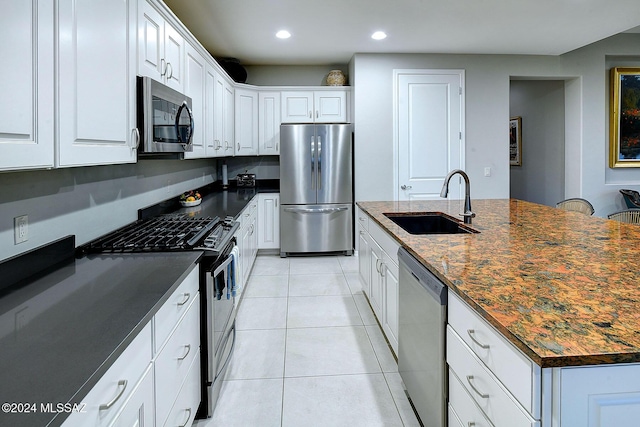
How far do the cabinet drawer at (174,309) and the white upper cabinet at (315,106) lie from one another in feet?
13.3

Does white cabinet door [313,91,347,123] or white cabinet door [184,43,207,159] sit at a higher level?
white cabinet door [313,91,347,123]

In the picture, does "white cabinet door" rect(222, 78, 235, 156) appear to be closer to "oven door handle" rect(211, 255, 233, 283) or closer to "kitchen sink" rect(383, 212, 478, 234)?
"kitchen sink" rect(383, 212, 478, 234)

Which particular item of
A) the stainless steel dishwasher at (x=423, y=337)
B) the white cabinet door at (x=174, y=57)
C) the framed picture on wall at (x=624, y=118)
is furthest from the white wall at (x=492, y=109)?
the stainless steel dishwasher at (x=423, y=337)

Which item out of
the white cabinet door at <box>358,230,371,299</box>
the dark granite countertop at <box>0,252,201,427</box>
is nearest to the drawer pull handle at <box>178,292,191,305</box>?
the dark granite countertop at <box>0,252,201,427</box>

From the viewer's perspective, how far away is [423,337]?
5.68ft

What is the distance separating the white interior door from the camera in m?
5.20

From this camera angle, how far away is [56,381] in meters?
0.82

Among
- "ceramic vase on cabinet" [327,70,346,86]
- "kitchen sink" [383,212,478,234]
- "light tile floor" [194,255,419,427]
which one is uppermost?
"ceramic vase on cabinet" [327,70,346,86]

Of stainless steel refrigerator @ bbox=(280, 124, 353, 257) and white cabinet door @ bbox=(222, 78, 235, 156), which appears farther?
stainless steel refrigerator @ bbox=(280, 124, 353, 257)

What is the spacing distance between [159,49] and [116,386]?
198 cm

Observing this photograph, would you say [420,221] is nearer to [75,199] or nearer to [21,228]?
[75,199]

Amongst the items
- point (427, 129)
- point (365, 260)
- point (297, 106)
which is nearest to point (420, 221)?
point (365, 260)

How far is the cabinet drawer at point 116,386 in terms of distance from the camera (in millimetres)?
851

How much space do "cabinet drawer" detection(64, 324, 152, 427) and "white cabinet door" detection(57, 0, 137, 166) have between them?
68 centimetres
